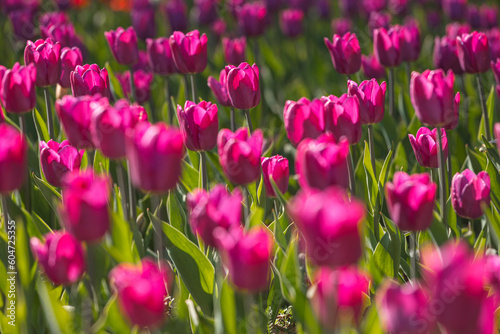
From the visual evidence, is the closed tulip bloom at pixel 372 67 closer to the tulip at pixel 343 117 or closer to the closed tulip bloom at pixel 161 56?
the closed tulip bloom at pixel 161 56

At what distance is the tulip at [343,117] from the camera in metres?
1.74

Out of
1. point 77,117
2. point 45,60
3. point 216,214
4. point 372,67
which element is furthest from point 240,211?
point 372,67

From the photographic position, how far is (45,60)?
2215 mm

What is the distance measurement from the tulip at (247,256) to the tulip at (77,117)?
0.53 meters

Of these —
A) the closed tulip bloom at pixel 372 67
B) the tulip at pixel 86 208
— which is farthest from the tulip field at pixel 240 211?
the closed tulip bloom at pixel 372 67

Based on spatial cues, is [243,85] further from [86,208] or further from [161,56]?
[86,208]

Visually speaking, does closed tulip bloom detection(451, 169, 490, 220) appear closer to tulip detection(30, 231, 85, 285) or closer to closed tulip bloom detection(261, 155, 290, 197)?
closed tulip bloom detection(261, 155, 290, 197)

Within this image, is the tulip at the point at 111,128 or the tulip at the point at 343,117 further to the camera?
the tulip at the point at 343,117

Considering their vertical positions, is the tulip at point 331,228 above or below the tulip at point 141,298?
above

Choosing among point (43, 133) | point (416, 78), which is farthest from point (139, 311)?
point (43, 133)

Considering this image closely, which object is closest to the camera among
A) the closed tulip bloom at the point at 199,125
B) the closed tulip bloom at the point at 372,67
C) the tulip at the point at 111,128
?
the tulip at the point at 111,128

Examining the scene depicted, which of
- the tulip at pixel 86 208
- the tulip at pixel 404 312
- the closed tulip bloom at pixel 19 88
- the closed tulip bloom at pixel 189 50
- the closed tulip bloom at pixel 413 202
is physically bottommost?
the closed tulip bloom at pixel 189 50

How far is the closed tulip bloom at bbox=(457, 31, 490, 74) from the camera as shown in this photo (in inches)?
103

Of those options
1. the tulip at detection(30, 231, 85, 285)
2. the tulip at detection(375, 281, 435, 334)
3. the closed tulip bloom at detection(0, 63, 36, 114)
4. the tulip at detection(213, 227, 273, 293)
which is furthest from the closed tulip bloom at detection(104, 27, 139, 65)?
the tulip at detection(375, 281, 435, 334)
